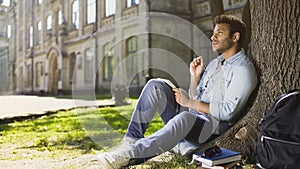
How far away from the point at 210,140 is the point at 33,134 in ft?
10.9

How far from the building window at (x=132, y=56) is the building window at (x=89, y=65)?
A: 11.4 feet

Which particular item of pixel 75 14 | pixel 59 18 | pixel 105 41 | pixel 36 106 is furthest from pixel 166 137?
pixel 59 18

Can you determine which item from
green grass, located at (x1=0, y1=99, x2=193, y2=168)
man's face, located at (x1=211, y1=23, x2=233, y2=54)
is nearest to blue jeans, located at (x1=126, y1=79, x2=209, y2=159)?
green grass, located at (x1=0, y1=99, x2=193, y2=168)

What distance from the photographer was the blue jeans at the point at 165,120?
7.68ft

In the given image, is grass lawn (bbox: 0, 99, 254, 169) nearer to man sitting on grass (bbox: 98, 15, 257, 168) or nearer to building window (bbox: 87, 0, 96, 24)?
man sitting on grass (bbox: 98, 15, 257, 168)

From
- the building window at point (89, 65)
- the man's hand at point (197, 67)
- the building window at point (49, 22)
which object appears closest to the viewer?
the man's hand at point (197, 67)

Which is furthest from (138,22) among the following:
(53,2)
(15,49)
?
(15,49)

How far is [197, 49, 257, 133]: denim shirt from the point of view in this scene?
2.45 meters

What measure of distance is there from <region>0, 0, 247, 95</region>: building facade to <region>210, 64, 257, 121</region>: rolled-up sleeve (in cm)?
950

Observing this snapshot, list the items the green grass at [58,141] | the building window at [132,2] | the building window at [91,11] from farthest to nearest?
1. the building window at [91,11]
2. the building window at [132,2]
3. the green grass at [58,141]

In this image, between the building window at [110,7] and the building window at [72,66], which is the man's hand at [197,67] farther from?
the building window at [72,66]

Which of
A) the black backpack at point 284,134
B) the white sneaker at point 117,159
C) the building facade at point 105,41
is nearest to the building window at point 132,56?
the building facade at point 105,41

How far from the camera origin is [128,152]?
2.29 metres

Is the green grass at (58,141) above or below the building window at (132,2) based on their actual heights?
below
